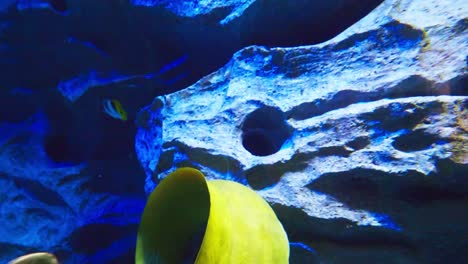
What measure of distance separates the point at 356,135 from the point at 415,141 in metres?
0.36

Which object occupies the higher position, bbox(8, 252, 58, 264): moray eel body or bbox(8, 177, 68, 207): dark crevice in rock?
bbox(8, 252, 58, 264): moray eel body

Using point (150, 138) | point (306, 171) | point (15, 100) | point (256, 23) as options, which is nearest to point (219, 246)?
point (306, 171)

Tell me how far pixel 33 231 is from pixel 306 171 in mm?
3730

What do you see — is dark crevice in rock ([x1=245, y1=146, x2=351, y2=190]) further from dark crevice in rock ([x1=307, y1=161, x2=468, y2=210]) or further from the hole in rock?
the hole in rock

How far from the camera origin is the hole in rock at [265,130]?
262cm

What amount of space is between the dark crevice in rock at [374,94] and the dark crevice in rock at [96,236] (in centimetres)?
329

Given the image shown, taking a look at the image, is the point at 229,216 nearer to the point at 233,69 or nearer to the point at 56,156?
the point at 233,69

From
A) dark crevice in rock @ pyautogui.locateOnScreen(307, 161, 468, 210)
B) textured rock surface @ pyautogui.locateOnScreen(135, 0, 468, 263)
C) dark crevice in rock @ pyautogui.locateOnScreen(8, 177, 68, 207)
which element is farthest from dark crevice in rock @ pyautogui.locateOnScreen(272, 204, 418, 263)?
dark crevice in rock @ pyautogui.locateOnScreen(8, 177, 68, 207)

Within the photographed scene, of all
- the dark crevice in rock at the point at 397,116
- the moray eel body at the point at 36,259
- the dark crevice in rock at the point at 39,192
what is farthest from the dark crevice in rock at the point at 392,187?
the dark crevice in rock at the point at 39,192

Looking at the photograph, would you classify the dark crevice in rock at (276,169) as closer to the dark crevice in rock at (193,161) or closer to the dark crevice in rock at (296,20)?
the dark crevice in rock at (193,161)

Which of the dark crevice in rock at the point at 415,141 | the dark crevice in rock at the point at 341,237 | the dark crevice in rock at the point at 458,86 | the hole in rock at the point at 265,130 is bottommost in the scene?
the dark crevice in rock at the point at 341,237

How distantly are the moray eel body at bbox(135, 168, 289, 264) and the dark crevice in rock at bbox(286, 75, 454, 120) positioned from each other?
1.20 m

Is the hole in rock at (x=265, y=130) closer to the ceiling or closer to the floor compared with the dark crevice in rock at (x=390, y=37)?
closer to the floor

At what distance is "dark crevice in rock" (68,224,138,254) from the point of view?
4250 millimetres
